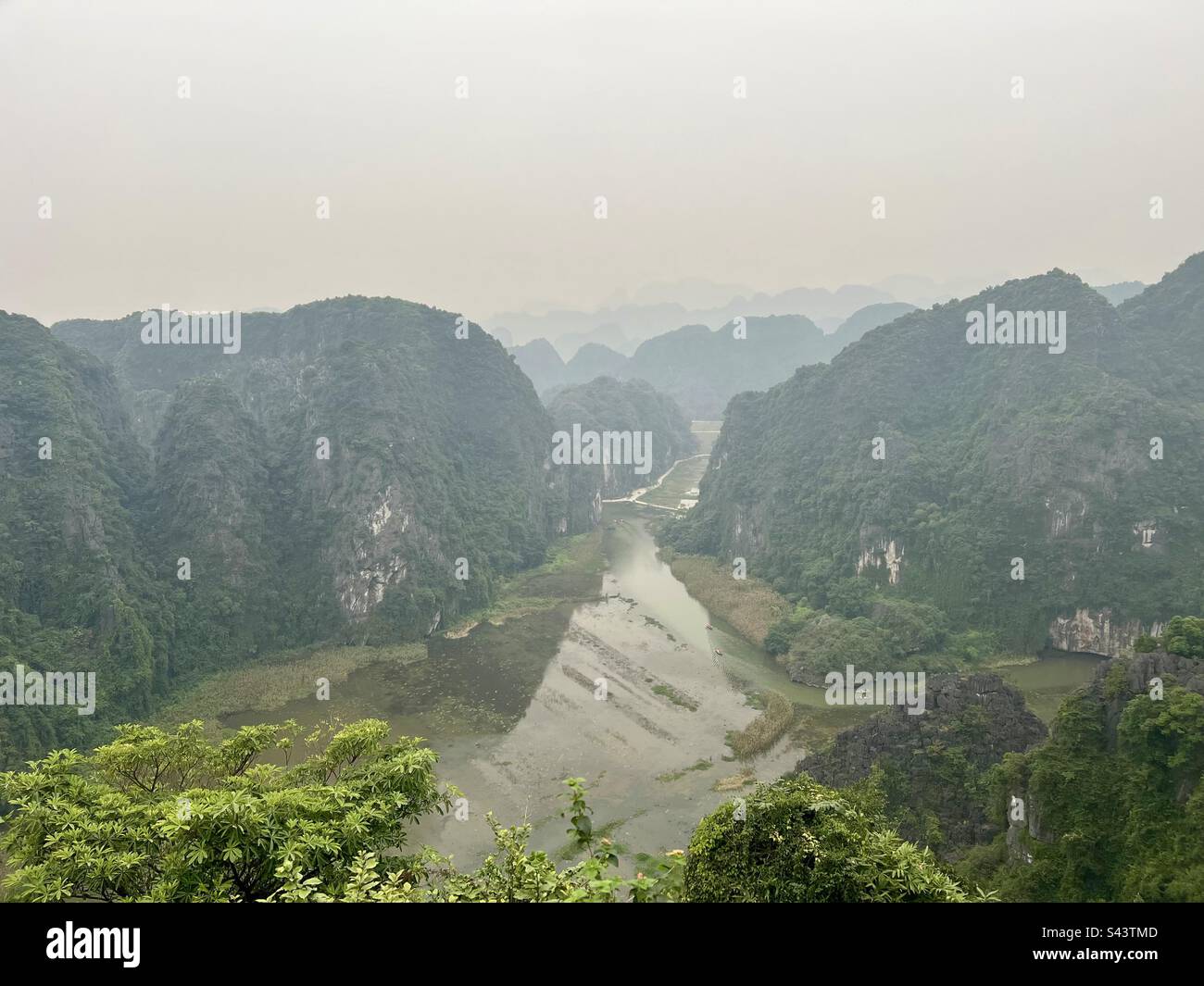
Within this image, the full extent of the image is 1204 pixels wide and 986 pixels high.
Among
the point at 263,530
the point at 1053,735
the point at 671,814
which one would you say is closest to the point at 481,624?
the point at 263,530

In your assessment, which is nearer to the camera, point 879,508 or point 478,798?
point 478,798

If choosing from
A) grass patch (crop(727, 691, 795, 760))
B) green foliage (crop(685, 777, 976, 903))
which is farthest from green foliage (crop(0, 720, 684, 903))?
grass patch (crop(727, 691, 795, 760))

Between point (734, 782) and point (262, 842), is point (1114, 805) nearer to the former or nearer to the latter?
point (734, 782)

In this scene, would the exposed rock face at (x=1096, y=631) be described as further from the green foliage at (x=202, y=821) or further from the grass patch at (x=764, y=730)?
the green foliage at (x=202, y=821)

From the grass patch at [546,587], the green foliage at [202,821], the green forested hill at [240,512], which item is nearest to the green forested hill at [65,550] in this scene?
the green forested hill at [240,512]
